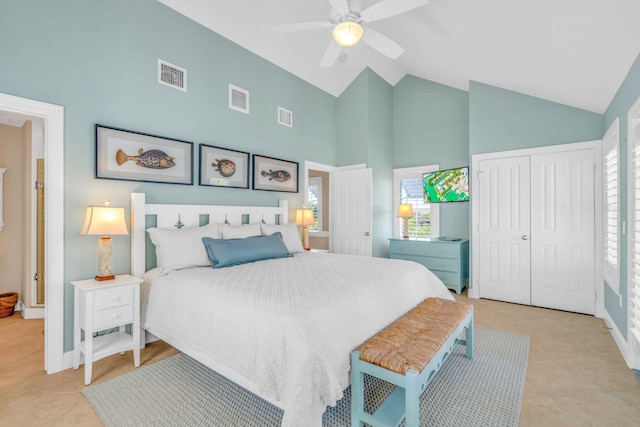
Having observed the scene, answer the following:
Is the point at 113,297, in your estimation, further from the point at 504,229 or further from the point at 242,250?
the point at 504,229

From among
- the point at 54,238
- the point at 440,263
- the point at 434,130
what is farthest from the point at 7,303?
the point at 434,130

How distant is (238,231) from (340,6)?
2.31 meters

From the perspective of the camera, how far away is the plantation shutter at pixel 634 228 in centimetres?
233

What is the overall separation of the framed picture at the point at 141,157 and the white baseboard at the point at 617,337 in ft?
14.2

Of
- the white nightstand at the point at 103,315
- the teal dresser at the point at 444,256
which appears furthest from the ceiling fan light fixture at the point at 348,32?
the teal dresser at the point at 444,256

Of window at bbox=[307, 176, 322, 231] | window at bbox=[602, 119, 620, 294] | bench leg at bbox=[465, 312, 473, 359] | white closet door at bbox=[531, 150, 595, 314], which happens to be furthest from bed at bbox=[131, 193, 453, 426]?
window at bbox=[307, 176, 322, 231]

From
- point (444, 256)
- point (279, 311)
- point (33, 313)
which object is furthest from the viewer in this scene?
point (444, 256)

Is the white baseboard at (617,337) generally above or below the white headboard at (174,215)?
below

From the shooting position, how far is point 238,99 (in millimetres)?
3912

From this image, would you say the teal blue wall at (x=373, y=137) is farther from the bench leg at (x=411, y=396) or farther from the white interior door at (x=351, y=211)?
the bench leg at (x=411, y=396)

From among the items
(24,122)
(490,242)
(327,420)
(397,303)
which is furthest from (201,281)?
(490,242)

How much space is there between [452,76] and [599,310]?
3635 mm

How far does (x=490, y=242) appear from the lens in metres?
4.41

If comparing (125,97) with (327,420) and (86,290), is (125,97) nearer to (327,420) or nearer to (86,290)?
(86,290)
